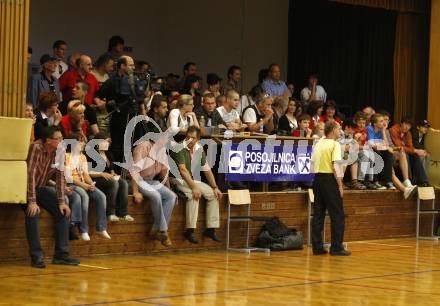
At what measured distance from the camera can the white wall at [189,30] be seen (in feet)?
56.1

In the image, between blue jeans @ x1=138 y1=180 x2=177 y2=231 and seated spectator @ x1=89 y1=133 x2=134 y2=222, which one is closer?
seated spectator @ x1=89 y1=133 x2=134 y2=222

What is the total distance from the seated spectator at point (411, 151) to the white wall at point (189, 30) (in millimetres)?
3675

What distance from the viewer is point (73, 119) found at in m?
10.8

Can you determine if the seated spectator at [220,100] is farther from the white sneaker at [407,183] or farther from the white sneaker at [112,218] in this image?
the white sneaker at [407,183]

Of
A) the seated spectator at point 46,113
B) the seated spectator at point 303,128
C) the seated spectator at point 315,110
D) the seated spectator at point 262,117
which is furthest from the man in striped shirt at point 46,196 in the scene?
the seated spectator at point 315,110

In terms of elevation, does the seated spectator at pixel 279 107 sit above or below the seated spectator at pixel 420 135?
above

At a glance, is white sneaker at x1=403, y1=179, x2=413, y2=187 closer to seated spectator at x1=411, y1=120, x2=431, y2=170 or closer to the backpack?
seated spectator at x1=411, y1=120, x2=431, y2=170

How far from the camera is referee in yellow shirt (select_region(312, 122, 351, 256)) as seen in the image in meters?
12.0

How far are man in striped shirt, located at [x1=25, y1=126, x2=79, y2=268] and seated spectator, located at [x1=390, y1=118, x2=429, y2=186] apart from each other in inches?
270

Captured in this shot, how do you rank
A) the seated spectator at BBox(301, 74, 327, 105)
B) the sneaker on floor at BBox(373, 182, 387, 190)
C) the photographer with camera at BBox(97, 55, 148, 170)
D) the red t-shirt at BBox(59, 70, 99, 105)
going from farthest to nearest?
1. the seated spectator at BBox(301, 74, 327, 105)
2. the sneaker on floor at BBox(373, 182, 387, 190)
3. the red t-shirt at BBox(59, 70, 99, 105)
4. the photographer with camera at BBox(97, 55, 148, 170)

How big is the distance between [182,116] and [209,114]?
966mm

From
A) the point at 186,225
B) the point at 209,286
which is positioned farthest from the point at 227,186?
the point at 209,286

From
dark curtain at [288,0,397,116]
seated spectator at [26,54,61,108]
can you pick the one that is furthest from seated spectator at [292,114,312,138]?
dark curtain at [288,0,397,116]

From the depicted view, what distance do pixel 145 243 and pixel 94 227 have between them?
2.93ft
